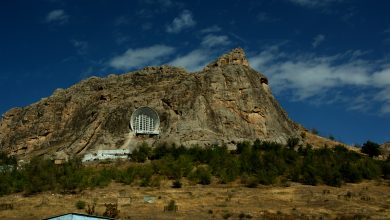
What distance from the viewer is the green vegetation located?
1335 inches

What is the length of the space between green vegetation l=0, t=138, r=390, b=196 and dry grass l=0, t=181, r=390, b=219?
1.08 meters

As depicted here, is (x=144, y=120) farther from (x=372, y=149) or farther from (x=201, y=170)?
(x=372, y=149)

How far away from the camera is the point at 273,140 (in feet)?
156

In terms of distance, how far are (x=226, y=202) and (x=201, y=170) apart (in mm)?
7578

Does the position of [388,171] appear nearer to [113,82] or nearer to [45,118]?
[113,82]

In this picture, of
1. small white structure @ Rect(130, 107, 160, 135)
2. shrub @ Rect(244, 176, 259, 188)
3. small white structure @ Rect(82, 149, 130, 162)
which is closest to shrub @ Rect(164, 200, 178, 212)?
shrub @ Rect(244, 176, 259, 188)

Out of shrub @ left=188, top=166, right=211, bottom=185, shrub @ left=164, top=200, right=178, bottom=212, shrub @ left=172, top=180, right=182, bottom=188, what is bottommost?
shrub @ left=164, top=200, right=178, bottom=212

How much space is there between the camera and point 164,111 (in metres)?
48.9

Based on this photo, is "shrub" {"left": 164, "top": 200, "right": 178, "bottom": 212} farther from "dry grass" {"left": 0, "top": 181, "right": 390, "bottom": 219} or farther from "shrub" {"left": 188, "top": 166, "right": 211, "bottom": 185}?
"shrub" {"left": 188, "top": 166, "right": 211, "bottom": 185}

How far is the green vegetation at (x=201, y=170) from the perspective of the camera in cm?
3391

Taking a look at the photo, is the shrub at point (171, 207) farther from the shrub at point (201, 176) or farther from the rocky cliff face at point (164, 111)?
the rocky cliff face at point (164, 111)

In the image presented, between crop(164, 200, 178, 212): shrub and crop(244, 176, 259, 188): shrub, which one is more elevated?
crop(244, 176, 259, 188): shrub

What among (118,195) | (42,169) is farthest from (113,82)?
(118,195)

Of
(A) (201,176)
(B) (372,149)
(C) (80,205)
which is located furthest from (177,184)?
(B) (372,149)
